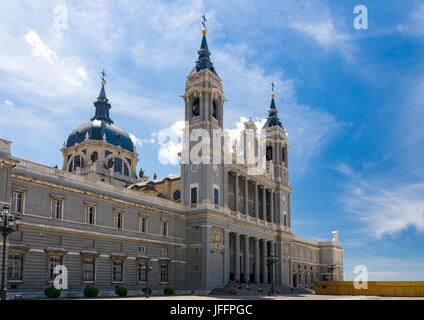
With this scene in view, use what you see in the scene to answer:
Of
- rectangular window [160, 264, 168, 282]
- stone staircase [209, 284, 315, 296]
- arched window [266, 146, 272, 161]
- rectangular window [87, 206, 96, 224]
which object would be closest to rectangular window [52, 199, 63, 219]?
rectangular window [87, 206, 96, 224]

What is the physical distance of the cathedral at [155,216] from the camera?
3769 cm

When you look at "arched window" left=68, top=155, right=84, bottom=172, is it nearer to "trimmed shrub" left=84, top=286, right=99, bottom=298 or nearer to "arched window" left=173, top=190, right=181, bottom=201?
"arched window" left=173, top=190, right=181, bottom=201

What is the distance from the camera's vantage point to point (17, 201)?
3656 centimetres

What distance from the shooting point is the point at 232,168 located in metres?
62.3

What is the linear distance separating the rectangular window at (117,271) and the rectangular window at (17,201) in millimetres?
12059

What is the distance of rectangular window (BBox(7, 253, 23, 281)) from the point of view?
3531 cm

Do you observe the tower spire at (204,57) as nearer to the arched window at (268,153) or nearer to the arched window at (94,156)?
the arched window at (268,153)

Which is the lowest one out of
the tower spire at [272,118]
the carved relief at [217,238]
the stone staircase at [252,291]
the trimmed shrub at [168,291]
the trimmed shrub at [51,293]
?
the stone staircase at [252,291]

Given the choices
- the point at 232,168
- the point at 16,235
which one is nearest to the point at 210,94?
the point at 232,168

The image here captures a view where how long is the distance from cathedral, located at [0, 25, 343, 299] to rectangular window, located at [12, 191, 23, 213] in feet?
0.26

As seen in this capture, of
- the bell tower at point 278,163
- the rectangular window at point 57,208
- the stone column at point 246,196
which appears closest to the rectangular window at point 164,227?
the rectangular window at point 57,208

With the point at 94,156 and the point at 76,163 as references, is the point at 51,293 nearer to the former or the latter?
the point at 94,156
